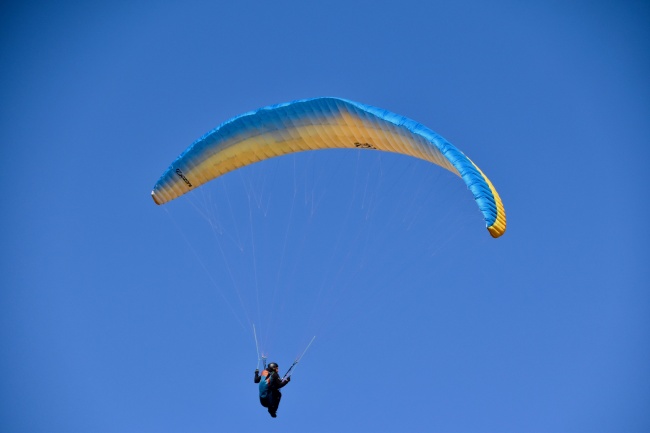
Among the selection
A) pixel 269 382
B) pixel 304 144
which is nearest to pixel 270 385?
pixel 269 382

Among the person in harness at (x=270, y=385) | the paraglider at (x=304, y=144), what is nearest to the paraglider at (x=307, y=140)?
the paraglider at (x=304, y=144)

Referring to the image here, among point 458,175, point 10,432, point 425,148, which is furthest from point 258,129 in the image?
point 10,432

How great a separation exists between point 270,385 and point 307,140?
17.0 ft

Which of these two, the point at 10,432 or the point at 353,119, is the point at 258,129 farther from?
the point at 10,432

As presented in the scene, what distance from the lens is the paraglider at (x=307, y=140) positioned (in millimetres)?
12578

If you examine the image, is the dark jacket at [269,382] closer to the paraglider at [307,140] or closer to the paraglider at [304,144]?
the paraglider at [304,144]

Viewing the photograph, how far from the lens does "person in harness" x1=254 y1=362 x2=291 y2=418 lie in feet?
43.7

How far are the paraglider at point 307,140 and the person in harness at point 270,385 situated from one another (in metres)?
4.78

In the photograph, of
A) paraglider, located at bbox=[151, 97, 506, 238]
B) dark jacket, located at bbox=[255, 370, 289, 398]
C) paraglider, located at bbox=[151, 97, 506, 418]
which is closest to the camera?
paraglider, located at bbox=[151, 97, 506, 418]

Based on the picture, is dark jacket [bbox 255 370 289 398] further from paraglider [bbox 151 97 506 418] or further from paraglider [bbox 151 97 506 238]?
paraglider [bbox 151 97 506 238]

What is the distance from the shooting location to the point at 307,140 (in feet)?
48.8

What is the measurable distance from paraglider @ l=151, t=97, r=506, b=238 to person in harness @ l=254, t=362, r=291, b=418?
4777 mm

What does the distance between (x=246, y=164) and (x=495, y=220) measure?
653 cm

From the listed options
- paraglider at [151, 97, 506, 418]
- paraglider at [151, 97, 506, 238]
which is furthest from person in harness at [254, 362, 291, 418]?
paraglider at [151, 97, 506, 238]
